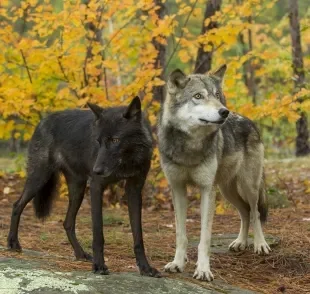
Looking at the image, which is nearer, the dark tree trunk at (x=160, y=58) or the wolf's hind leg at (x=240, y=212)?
the wolf's hind leg at (x=240, y=212)

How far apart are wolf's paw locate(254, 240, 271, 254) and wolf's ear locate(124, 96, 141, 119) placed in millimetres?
2475

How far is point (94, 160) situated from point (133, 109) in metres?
0.56

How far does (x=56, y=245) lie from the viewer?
6.17 metres

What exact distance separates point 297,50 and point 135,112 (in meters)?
14.2

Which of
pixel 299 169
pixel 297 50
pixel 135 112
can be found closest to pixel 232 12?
pixel 135 112

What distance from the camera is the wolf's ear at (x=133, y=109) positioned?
14.2 feet

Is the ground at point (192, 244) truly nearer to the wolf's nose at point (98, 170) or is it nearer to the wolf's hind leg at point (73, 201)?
the wolf's hind leg at point (73, 201)

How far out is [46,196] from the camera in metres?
5.59

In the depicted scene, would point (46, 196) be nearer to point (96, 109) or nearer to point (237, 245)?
point (96, 109)

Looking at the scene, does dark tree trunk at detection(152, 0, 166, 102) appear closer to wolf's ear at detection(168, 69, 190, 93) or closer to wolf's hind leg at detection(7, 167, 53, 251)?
wolf's hind leg at detection(7, 167, 53, 251)

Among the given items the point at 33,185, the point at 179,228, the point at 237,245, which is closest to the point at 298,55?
the point at 237,245

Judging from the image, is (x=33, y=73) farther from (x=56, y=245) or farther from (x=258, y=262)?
(x=258, y=262)

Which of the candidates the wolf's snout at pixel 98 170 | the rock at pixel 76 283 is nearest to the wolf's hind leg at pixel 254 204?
the rock at pixel 76 283

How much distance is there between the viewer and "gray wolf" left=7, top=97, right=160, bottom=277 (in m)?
4.30
